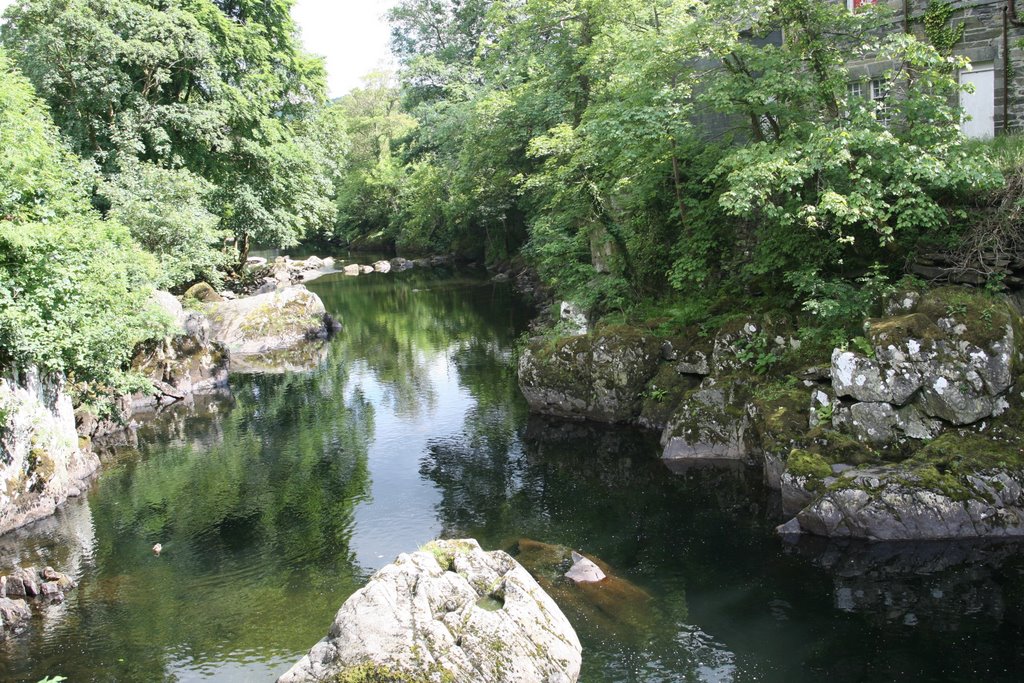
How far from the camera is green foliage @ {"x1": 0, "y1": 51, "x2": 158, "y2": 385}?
1664 cm

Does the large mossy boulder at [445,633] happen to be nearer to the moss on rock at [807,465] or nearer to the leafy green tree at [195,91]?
the moss on rock at [807,465]

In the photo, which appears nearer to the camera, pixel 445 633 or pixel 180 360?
pixel 445 633

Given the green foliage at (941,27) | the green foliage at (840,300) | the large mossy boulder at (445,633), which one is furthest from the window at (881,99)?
the large mossy boulder at (445,633)

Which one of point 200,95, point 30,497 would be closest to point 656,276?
point 30,497

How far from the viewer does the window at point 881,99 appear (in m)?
18.5

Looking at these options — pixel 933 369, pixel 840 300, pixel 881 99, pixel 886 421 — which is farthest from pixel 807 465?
pixel 881 99

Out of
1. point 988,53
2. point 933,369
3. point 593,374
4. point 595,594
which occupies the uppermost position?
point 988,53

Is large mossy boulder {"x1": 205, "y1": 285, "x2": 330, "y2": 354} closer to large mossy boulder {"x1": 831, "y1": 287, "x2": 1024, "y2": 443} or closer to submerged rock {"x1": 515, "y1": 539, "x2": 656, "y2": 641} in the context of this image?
submerged rock {"x1": 515, "y1": 539, "x2": 656, "y2": 641}

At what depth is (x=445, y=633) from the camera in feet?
33.6

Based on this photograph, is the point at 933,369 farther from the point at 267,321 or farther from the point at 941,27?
the point at 267,321

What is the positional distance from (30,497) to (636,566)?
1347 centimetres

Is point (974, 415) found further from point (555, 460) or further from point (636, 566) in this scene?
point (555, 460)

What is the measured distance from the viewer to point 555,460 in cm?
2084

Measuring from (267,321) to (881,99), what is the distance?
27.2 m
